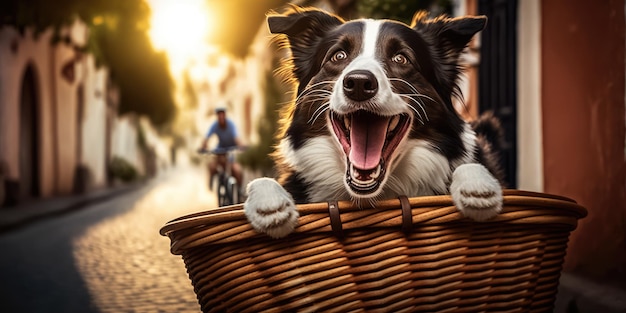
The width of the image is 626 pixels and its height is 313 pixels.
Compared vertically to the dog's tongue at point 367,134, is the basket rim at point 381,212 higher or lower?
lower

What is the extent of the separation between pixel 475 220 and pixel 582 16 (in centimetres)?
290

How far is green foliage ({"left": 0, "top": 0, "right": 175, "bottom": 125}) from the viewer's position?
27.7 feet

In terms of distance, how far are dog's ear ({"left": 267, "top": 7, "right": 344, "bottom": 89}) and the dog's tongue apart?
0.40 m

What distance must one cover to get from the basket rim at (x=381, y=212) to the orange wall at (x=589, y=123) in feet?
6.97

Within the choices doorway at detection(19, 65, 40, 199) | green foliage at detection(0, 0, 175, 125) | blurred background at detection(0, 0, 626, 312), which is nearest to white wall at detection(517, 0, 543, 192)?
blurred background at detection(0, 0, 626, 312)

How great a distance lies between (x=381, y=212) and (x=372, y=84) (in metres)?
0.49

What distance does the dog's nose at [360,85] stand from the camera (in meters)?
2.30

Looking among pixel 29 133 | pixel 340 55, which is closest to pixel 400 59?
pixel 340 55

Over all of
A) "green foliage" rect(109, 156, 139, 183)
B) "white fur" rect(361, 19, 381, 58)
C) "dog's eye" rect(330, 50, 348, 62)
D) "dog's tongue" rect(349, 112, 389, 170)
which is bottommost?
"green foliage" rect(109, 156, 139, 183)

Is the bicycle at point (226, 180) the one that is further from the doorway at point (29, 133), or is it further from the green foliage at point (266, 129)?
the green foliage at point (266, 129)

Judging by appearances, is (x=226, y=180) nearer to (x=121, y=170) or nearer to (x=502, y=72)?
(x=502, y=72)

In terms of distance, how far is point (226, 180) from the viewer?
978cm

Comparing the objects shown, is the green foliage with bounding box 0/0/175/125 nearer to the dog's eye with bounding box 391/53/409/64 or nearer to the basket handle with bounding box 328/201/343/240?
the dog's eye with bounding box 391/53/409/64

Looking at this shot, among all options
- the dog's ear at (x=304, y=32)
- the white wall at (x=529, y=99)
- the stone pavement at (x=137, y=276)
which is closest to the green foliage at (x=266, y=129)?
the stone pavement at (x=137, y=276)
